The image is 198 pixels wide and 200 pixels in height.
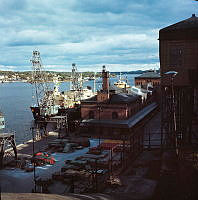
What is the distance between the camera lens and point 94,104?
41.4 meters

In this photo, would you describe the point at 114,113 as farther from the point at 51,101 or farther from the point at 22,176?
the point at 51,101

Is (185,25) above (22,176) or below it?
above

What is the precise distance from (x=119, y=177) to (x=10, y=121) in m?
59.7

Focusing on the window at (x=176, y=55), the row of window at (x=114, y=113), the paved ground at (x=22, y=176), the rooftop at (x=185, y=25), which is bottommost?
the paved ground at (x=22, y=176)

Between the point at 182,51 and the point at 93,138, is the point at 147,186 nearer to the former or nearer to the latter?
the point at 182,51

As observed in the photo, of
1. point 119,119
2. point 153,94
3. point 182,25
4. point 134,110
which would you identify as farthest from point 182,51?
point 153,94

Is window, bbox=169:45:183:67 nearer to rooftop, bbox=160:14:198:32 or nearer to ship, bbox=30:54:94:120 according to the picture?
rooftop, bbox=160:14:198:32

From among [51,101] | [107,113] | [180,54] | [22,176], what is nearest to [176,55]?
[180,54]

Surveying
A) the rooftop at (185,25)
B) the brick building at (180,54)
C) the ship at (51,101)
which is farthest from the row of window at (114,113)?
the rooftop at (185,25)

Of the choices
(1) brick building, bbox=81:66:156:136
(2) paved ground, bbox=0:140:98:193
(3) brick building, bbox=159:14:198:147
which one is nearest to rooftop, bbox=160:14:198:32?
(3) brick building, bbox=159:14:198:147

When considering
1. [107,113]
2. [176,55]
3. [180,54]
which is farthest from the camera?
[107,113]

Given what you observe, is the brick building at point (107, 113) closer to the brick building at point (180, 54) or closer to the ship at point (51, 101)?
the ship at point (51, 101)

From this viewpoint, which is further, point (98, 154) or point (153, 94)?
point (153, 94)

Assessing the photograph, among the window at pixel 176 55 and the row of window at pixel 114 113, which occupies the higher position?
the window at pixel 176 55
